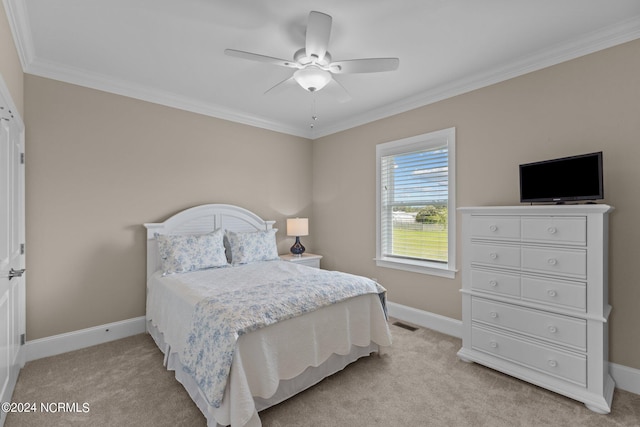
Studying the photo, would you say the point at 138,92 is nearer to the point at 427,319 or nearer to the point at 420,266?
the point at 420,266

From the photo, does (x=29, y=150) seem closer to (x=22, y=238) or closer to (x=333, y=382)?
(x=22, y=238)

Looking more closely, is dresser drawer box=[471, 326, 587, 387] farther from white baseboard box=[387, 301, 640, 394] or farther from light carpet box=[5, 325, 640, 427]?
white baseboard box=[387, 301, 640, 394]

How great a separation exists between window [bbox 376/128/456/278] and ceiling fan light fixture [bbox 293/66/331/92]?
1628mm

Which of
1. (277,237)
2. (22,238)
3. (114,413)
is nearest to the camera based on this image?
(114,413)

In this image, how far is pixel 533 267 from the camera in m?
2.30

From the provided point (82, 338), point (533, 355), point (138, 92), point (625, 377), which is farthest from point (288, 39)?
point (625, 377)

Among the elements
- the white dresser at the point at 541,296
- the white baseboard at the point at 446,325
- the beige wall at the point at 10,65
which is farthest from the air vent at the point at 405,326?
the beige wall at the point at 10,65

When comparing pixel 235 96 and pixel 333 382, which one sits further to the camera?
pixel 235 96

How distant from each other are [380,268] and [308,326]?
78.2 inches

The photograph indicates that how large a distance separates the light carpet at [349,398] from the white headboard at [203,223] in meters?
1.11

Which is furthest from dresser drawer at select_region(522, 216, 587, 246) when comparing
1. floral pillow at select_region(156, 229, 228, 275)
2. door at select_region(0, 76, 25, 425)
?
door at select_region(0, 76, 25, 425)

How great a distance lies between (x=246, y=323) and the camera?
181 centimetres

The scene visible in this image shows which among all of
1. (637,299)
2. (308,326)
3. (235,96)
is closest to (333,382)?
(308,326)

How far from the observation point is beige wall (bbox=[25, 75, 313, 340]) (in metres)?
2.72
